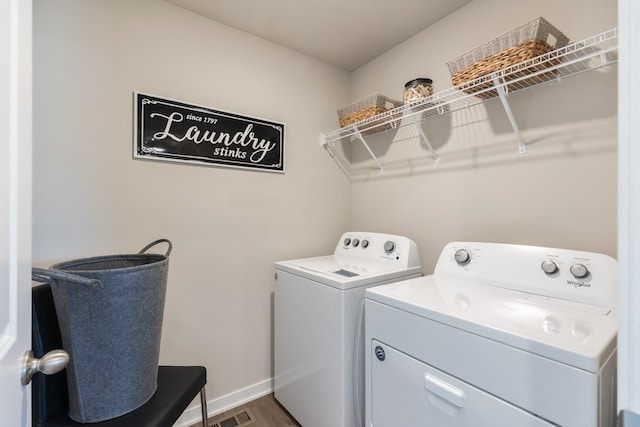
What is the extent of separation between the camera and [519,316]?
0.92 m

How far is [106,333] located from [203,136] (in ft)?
3.72

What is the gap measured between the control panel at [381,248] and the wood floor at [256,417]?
1034 mm

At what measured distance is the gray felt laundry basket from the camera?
87cm

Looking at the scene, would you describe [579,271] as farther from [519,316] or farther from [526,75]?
[526,75]

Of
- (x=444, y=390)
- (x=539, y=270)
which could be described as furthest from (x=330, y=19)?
(x=444, y=390)

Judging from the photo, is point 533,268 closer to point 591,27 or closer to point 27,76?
point 591,27

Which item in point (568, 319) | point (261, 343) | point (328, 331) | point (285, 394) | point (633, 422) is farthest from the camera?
point (261, 343)

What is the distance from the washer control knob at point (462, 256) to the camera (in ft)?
4.51

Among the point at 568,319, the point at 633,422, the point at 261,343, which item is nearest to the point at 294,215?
the point at 261,343

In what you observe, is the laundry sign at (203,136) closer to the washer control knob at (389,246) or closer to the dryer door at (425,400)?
the washer control knob at (389,246)

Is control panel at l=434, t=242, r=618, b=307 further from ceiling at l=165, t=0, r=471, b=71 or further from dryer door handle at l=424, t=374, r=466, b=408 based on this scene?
ceiling at l=165, t=0, r=471, b=71

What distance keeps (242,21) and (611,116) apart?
6.22 feet

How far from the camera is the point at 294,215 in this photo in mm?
2062

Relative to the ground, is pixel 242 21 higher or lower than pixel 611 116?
higher
